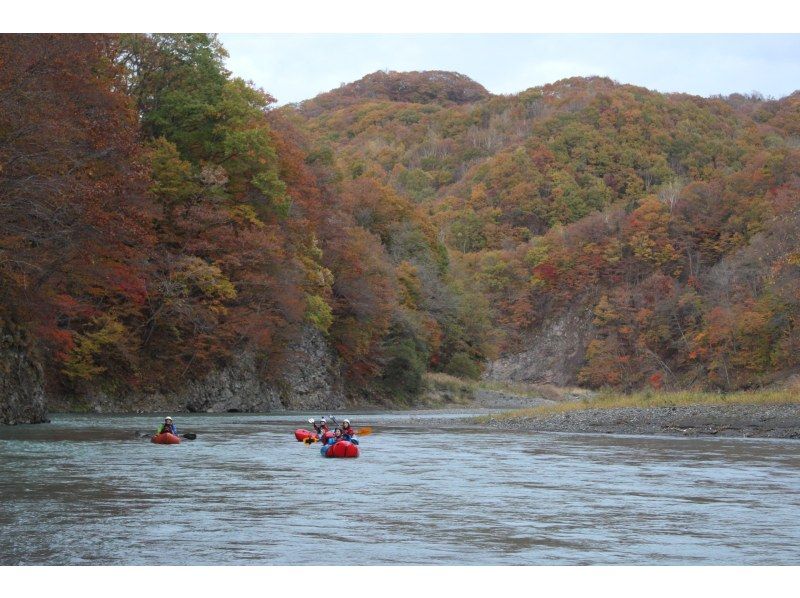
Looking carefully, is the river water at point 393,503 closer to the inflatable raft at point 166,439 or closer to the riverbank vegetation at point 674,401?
the inflatable raft at point 166,439

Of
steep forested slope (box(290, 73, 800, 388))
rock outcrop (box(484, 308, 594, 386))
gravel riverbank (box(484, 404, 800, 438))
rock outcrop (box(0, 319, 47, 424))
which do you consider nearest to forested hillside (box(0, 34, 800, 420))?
steep forested slope (box(290, 73, 800, 388))

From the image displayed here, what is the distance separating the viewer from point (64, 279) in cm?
4203

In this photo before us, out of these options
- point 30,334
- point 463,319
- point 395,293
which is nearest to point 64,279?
point 30,334

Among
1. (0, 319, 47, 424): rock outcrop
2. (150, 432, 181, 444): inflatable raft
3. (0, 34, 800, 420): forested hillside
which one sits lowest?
(150, 432, 181, 444): inflatable raft

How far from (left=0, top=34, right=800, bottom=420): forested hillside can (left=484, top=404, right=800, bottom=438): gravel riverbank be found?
14216mm

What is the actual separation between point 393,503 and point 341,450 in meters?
9.20

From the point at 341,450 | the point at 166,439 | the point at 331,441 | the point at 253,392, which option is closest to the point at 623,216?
the point at 253,392

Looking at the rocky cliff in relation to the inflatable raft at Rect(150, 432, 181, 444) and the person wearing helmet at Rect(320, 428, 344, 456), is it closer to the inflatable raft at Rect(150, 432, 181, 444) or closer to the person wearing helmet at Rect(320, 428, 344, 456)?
the inflatable raft at Rect(150, 432, 181, 444)

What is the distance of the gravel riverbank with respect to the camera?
3800 centimetres

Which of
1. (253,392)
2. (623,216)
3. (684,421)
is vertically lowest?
(684,421)

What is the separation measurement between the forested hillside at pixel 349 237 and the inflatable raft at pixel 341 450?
1247cm

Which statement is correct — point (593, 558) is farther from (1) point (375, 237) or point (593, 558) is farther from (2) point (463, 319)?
(2) point (463, 319)

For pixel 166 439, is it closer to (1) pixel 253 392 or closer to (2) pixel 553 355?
(1) pixel 253 392

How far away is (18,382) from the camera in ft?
126
